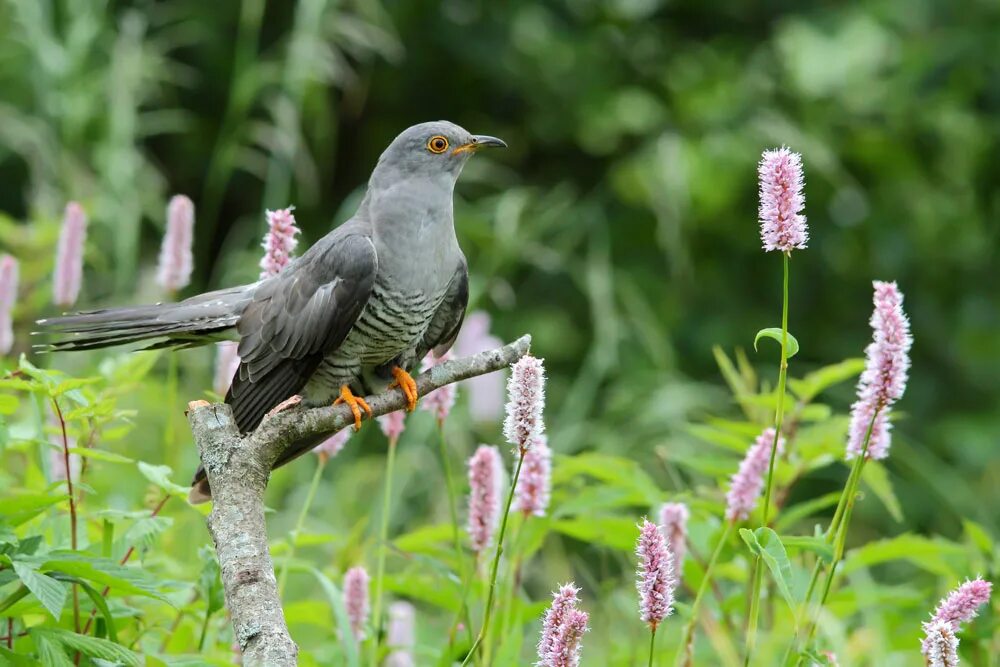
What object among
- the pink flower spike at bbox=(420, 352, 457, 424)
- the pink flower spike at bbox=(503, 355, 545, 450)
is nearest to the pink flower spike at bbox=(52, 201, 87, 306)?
the pink flower spike at bbox=(420, 352, 457, 424)

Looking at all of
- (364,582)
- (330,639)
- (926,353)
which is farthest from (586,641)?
(926,353)

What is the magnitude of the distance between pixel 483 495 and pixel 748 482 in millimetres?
426

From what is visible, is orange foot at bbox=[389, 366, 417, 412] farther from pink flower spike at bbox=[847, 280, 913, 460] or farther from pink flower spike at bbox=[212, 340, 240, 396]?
pink flower spike at bbox=[847, 280, 913, 460]

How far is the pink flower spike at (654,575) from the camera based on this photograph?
1.44m

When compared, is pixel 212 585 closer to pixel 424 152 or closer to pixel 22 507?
pixel 22 507

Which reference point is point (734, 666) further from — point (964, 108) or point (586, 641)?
point (964, 108)

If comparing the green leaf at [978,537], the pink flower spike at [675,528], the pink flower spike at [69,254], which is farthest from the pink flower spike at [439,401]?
the green leaf at [978,537]

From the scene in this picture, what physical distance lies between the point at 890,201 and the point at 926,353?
2.78ft

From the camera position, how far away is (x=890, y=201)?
6.52m

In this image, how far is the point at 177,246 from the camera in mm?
2391

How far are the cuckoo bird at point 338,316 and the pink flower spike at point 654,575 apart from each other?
82 cm

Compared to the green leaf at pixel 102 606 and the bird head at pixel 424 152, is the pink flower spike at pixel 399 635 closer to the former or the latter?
the green leaf at pixel 102 606

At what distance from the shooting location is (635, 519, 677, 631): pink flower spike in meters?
1.44

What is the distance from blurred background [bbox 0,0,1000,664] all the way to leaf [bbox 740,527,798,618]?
11.0ft
